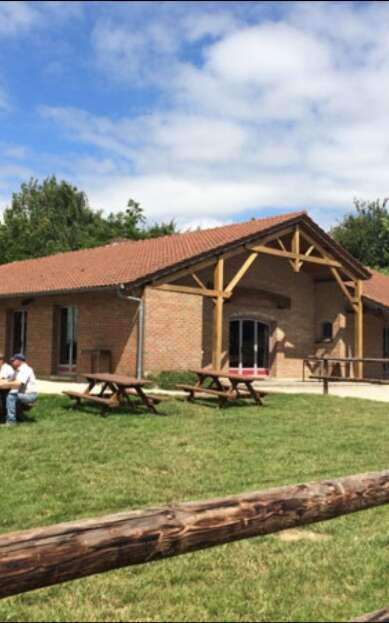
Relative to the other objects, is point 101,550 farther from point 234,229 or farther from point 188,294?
point 234,229

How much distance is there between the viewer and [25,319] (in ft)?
67.1

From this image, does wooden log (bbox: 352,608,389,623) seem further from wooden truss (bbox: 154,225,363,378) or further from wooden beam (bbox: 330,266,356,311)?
wooden beam (bbox: 330,266,356,311)

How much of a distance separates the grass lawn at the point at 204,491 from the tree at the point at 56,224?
101 feet

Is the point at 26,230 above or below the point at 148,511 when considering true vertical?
above

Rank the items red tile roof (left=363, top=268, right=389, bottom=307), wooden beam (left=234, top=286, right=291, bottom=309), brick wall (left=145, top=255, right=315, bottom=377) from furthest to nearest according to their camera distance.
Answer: red tile roof (left=363, top=268, right=389, bottom=307) → wooden beam (left=234, top=286, right=291, bottom=309) → brick wall (left=145, top=255, right=315, bottom=377)

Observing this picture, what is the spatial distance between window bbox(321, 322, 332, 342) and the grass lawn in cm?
1101

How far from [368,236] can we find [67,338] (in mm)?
33074

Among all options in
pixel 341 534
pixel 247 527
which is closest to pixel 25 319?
pixel 341 534

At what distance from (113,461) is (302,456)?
90.4 inches

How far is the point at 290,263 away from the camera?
2141 centimetres

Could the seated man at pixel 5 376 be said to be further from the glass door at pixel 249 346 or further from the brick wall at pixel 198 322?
the glass door at pixel 249 346

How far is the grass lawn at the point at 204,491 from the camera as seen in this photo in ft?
12.1

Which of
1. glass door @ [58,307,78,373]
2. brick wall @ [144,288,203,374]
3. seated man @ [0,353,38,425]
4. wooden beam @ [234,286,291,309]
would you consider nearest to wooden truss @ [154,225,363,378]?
brick wall @ [144,288,203,374]

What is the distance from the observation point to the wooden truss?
1755 cm
